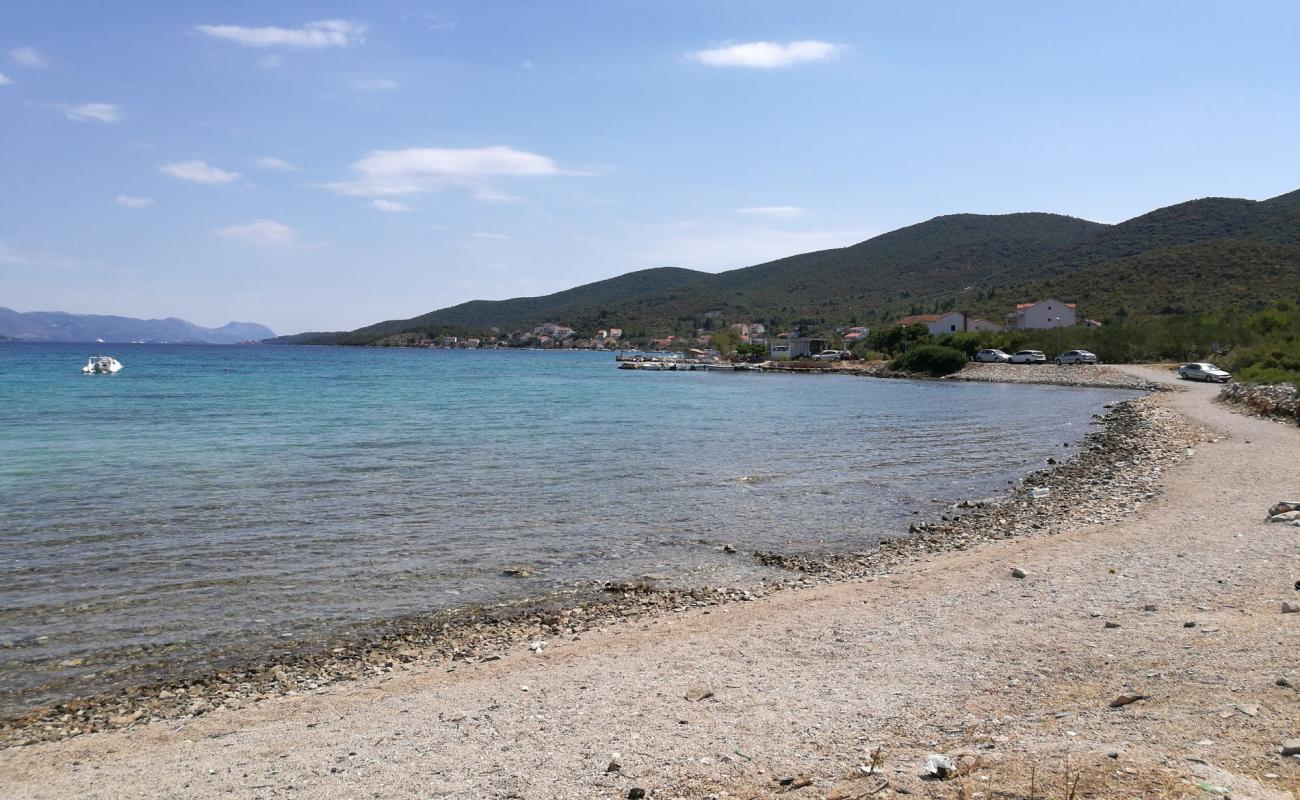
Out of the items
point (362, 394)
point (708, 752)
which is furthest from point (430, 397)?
point (708, 752)

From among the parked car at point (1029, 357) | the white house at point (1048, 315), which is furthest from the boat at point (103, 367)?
the white house at point (1048, 315)

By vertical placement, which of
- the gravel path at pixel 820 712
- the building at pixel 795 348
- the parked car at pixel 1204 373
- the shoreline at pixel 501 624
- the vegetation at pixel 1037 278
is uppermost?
the vegetation at pixel 1037 278

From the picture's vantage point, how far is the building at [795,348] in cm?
10638

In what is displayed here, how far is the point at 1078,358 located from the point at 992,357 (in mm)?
7293

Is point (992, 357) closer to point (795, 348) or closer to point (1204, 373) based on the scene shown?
point (1204, 373)

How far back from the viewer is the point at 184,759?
6.42 meters

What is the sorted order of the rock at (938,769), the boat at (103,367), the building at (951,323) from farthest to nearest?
the building at (951,323)
the boat at (103,367)
the rock at (938,769)

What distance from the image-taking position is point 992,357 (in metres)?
76.8

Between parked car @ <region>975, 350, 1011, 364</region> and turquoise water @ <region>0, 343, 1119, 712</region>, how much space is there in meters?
39.3

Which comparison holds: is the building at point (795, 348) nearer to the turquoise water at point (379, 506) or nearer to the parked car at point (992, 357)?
the parked car at point (992, 357)

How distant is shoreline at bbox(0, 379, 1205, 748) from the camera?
7.60 metres

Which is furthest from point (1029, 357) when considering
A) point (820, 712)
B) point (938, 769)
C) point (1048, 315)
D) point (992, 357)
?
point (938, 769)

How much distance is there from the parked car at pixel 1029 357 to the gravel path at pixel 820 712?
2721 inches

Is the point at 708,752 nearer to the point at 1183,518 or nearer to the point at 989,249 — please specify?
the point at 1183,518
